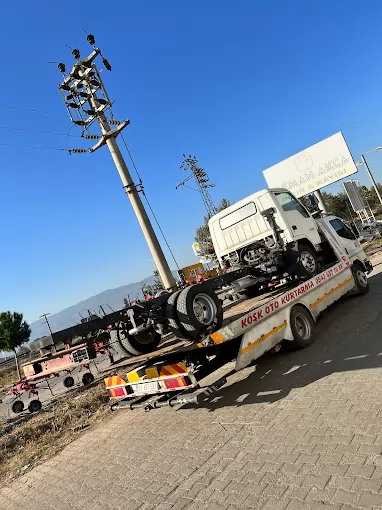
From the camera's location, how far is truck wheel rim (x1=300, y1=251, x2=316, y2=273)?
8.00 meters

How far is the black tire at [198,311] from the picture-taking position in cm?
530

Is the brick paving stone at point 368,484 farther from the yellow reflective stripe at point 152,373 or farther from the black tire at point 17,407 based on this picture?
the black tire at point 17,407

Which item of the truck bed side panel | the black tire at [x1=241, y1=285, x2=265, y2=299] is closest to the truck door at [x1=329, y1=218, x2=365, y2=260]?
the truck bed side panel

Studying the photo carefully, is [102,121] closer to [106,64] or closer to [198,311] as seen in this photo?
[106,64]

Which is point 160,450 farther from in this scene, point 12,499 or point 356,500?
point 356,500

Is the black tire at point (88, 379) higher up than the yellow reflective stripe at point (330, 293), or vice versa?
the yellow reflective stripe at point (330, 293)

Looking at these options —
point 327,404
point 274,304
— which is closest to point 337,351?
point 274,304

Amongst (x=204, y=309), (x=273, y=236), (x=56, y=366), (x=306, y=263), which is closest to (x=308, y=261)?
(x=306, y=263)

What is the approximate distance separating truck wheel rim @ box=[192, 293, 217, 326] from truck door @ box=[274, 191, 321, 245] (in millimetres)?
2995

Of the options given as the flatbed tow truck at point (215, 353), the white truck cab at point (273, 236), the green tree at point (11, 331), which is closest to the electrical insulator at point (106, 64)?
the white truck cab at point (273, 236)

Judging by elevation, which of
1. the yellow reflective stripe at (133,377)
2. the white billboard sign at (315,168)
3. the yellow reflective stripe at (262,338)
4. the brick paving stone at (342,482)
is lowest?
the brick paving stone at (342,482)

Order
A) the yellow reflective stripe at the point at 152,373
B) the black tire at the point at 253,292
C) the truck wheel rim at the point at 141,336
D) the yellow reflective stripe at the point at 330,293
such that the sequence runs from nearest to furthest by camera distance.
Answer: the yellow reflective stripe at the point at 152,373, the truck wheel rim at the point at 141,336, the yellow reflective stripe at the point at 330,293, the black tire at the point at 253,292

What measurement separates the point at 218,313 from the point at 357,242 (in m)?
6.18

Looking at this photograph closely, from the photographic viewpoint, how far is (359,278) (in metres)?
9.44
